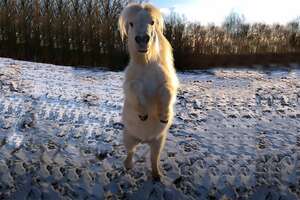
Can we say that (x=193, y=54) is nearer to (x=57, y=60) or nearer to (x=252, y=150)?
(x=57, y=60)

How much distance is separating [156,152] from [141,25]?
1.68m

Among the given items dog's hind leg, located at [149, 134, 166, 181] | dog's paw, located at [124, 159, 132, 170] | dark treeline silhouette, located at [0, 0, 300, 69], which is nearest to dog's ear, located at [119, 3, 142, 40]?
dog's hind leg, located at [149, 134, 166, 181]

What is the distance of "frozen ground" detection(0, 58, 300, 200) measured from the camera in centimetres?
555

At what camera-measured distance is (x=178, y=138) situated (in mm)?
7152

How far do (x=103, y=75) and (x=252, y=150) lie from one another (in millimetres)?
7318

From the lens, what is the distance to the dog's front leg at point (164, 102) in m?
4.66

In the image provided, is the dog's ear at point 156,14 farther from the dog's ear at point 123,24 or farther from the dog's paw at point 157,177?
the dog's paw at point 157,177

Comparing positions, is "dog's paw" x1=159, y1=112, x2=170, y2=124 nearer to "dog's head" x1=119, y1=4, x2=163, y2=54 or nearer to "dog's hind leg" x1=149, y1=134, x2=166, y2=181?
"dog's hind leg" x1=149, y1=134, x2=166, y2=181

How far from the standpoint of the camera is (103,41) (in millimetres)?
17922

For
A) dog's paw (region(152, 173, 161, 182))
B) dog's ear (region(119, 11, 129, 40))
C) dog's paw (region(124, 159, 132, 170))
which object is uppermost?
dog's ear (region(119, 11, 129, 40))

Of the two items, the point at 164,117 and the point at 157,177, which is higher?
the point at 164,117

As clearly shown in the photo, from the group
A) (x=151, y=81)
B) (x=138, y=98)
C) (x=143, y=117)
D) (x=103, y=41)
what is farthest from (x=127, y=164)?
(x=103, y=41)

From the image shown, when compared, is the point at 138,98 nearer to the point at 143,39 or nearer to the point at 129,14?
the point at 143,39

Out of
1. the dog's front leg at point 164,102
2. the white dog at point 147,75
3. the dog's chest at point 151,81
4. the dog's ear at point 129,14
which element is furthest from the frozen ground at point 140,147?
the dog's ear at point 129,14
